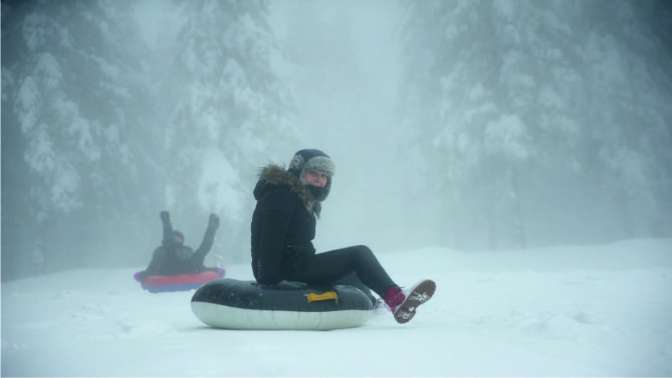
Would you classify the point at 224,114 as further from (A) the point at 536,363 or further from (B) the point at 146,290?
(A) the point at 536,363

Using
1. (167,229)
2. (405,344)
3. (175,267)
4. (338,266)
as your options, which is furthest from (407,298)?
(167,229)

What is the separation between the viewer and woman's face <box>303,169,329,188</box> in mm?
3543

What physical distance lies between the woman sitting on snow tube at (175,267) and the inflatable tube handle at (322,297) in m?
6.08

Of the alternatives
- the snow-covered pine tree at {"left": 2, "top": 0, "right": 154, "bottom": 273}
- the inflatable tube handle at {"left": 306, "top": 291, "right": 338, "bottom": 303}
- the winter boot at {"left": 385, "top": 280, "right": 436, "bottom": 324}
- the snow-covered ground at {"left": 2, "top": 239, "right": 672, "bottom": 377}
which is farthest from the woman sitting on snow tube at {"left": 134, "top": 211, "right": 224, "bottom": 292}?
the snow-covered pine tree at {"left": 2, "top": 0, "right": 154, "bottom": 273}

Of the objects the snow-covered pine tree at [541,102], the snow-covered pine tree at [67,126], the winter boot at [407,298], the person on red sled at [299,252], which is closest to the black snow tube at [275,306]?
the person on red sled at [299,252]

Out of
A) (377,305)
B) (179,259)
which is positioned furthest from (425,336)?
(179,259)

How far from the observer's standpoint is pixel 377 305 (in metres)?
4.30

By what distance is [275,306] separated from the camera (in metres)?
3.08

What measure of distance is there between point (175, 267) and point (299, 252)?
6.53 meters

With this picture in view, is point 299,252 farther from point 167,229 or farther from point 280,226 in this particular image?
point 167,229

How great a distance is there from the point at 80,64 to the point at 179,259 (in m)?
12.9

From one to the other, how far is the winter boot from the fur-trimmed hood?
0.89 m

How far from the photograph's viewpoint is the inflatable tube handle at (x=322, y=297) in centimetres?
319

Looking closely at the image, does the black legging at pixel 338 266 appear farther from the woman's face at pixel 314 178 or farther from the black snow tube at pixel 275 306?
the woman's face at pixel 314 178
